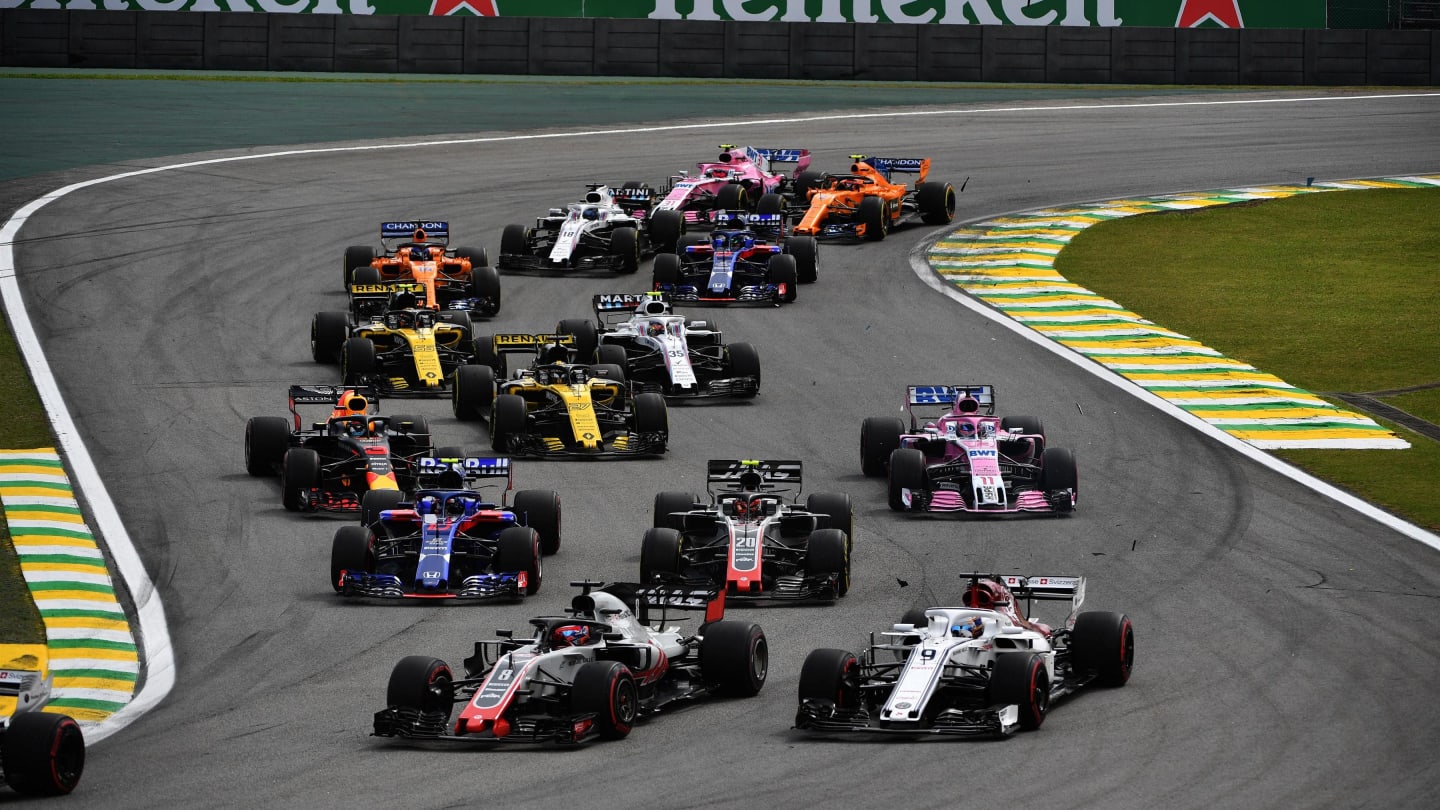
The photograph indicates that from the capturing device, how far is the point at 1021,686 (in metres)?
17.9

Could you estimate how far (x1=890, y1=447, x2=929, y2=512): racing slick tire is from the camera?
27.0m

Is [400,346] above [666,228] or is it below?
below

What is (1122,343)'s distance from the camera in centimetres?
3803

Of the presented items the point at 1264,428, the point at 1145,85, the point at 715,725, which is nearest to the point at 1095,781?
the point at 715,725

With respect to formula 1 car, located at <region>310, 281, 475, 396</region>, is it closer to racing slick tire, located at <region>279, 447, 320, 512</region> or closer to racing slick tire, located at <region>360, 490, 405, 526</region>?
racing slick tire, located at <region>279, 447, 320, 512</region>

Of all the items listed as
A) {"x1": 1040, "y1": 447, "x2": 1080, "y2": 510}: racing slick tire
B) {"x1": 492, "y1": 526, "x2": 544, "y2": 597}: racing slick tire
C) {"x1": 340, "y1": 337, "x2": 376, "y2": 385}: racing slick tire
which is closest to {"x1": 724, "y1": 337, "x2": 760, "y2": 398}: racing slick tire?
{"x1": 340, "y1": 337, "x2": 376, "y2": 385}: racing slick tire

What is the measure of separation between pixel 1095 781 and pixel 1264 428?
16556 millimetres

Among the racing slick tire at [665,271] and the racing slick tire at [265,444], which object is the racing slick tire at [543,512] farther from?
the racing slick tire at [665,271]

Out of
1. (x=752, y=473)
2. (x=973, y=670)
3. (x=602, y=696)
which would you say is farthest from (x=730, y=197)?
(x=602, y=696)

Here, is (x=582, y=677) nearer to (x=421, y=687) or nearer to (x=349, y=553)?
(x=421, y=687)

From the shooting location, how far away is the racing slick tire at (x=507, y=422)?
30.0 metres

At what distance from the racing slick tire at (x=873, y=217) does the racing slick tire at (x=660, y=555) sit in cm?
2436

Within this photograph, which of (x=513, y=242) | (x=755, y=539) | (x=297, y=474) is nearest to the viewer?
(x=755, y=539)

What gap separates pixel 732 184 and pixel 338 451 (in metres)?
20.7
